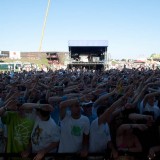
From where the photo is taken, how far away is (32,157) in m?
4.24

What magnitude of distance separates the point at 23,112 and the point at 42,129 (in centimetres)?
53

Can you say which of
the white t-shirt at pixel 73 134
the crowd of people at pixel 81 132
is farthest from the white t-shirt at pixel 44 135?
the white t-shirt at pixel 73 134

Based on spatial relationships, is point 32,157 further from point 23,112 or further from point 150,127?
point 150,127

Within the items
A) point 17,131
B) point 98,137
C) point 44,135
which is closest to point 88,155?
point 98,137

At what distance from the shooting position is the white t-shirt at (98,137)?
4473mm

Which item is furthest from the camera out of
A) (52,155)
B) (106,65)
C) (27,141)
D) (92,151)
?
(106,65)

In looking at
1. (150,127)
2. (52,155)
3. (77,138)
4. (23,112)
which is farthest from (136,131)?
(23,112)

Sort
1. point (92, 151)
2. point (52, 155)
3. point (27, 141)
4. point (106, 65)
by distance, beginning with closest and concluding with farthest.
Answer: point (52, 155) < point (92, 151) < point (27, 141) < point (106, 65)

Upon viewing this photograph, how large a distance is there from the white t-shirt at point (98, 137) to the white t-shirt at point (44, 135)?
1.61 ft

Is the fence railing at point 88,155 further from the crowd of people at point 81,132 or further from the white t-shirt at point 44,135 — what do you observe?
the white t-shirt at point 44,135

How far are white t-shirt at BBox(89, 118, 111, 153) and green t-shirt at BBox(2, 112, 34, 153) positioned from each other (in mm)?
953

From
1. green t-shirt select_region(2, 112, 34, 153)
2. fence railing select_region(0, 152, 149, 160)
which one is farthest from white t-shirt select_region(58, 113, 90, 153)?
green t-shirt select_region(2, 112, 34, 153)

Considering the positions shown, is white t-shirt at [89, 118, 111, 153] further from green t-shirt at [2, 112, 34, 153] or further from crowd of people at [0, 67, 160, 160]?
green t-shirt at [2, 112, 34, 153]

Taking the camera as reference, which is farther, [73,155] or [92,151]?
[92,151]
